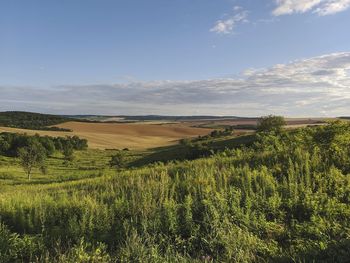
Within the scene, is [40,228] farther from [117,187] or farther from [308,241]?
[308,241]

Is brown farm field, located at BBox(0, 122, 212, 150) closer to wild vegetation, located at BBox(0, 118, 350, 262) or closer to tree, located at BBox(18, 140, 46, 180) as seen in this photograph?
tree, located at BBox(18, 140, 46, 180)

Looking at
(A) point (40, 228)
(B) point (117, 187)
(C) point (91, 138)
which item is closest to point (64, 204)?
(A) point (40, 228)

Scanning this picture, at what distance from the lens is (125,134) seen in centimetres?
11962

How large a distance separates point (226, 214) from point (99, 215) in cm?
237

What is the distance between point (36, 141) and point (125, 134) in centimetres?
3840

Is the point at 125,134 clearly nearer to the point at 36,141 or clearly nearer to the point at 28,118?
the point at 36,141

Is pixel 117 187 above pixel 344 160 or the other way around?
the other way around

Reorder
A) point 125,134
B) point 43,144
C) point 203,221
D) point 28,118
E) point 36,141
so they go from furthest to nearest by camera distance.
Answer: point 28,118 → point 125,134 → point 43,144 → point 36,141 → point 203,221

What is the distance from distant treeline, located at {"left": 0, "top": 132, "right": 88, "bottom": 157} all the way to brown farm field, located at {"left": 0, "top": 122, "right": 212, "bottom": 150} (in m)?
7.15

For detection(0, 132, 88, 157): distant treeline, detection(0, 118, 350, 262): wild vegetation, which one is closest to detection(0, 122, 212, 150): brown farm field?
detection(0, 132, 88, 157): distant treeline

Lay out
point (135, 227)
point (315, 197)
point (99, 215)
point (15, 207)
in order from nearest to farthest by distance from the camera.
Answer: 1. point (135, 227)
2. point (99, 215)
3. point (315, 197)
4. point (15, 207)

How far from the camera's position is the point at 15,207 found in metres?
9.07

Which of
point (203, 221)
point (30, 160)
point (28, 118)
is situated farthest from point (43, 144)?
point (203, 221)

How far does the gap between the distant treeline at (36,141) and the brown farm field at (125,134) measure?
715 centimetres
